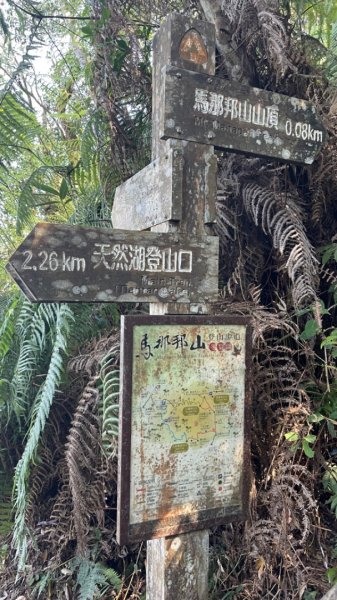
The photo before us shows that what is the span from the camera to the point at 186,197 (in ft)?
4.70

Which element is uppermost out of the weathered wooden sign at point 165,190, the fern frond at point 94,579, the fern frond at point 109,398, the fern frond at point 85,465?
the weathered wooden sign at point 165,190

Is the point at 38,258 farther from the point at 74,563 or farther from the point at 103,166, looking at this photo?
the point at 74,563

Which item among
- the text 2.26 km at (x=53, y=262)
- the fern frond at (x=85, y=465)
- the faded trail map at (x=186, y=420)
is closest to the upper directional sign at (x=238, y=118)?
the text 2.26 km at (x=53, y=262)

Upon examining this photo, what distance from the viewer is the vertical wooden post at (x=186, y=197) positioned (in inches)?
55.2

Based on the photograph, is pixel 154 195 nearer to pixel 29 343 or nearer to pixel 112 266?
pixel 112 266

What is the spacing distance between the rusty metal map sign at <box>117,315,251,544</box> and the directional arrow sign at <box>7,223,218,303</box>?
101 millimetres

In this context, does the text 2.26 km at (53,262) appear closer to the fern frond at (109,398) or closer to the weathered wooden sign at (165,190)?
the weathered wooden sign at (165,190)

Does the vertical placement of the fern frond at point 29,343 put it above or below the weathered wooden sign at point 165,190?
below

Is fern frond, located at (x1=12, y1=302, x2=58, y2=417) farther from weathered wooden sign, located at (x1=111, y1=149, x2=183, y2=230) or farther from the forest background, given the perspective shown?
weathered wooden sign, located at (x1=111, y1=149, x2=183, y2=230)

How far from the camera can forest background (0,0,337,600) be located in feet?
5.99

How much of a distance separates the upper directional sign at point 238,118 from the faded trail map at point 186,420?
62 centimetres

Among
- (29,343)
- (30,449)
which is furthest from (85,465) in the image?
(29,343)

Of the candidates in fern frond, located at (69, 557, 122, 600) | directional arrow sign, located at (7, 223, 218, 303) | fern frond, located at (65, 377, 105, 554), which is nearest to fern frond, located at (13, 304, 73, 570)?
fern frond, located at (65, 377, 105, 554)

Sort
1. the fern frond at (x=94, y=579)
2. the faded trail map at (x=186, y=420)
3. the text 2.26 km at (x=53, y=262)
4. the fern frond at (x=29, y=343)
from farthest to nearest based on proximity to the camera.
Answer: the fern frond at (x=29, y=343) → the fern frond at (x=94, y=579) → the faded trail map at (x=186, y=420) → the text 2.26 km at (x=53, y=262)
